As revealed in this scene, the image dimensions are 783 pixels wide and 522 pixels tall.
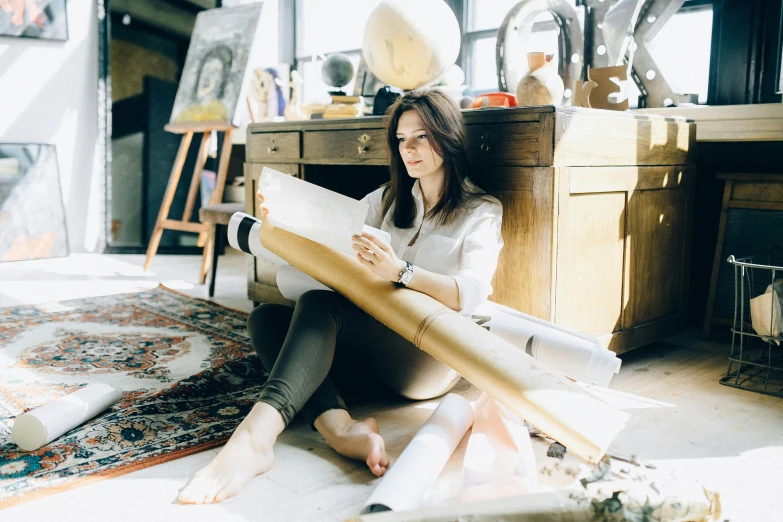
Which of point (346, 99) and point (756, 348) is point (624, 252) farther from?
point (346, 99)

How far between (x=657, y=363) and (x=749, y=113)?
0.87 metres

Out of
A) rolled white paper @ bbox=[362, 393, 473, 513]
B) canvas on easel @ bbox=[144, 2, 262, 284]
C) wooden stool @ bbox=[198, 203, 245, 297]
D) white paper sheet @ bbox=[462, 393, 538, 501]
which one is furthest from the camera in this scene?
canvas on easel @ bbox=[144, 2, 262, 284]

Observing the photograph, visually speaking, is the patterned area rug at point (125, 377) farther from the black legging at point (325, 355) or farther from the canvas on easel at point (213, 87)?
the canvas on easel at point (213, 87)

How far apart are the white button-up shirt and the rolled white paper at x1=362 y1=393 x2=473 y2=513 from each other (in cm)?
23

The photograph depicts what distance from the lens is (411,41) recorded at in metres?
2.12

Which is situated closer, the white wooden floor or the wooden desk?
the white wooden floor

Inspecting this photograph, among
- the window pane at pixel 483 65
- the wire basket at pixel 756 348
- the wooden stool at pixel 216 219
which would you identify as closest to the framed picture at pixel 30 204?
the wooden stool at pixel 216 219

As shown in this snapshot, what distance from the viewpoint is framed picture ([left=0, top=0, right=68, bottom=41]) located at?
13.2 feet

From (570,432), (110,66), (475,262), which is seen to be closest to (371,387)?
A: (475,262)

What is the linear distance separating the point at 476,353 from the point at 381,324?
33 cm

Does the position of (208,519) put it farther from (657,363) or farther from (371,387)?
(657,363)

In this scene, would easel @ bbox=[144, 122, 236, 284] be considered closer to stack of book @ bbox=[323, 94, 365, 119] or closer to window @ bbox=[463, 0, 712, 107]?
stack of book @ bbox=[323, 94, 365, 119]

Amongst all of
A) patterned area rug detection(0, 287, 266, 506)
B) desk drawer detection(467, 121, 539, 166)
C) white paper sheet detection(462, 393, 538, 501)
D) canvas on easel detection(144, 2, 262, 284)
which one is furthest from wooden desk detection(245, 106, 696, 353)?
canvas on easel detection(144, 2, 262, 284)

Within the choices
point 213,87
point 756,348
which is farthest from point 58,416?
point 213,87
